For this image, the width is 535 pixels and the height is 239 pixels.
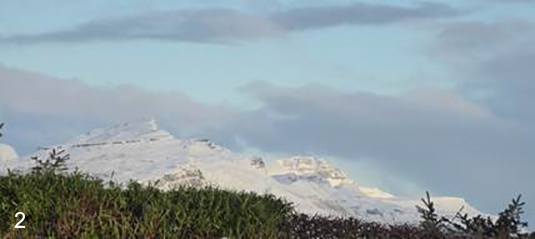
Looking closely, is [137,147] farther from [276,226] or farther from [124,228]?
[124,228]

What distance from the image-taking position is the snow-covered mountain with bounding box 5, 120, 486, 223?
28.0 m

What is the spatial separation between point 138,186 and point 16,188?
5.86 feet

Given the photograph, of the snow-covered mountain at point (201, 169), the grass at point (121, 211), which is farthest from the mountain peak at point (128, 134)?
the grass at point (121, 211)

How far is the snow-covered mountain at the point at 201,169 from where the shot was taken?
2797 cm

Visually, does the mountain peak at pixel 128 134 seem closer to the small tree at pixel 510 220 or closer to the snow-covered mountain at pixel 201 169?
the snow-covered mountain at pixel 201 169

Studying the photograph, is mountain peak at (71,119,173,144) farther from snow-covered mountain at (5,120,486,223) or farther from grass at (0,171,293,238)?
grass at (0,171,293,238)

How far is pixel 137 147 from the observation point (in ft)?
A: 102

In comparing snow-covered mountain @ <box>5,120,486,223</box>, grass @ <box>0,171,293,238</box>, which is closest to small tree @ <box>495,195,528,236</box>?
grass @ <box>0,171,293,238</box>

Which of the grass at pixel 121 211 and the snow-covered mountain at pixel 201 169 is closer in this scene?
the grass at pixel 121 211

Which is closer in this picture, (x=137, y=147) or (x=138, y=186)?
(x=138, y=186)

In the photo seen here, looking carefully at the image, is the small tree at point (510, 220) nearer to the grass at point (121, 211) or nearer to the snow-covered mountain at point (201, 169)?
the grass at point (121, 211)

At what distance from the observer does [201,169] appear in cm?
2880

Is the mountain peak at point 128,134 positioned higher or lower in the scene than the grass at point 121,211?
higher

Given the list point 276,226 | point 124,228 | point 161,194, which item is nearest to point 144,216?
point 124,228
